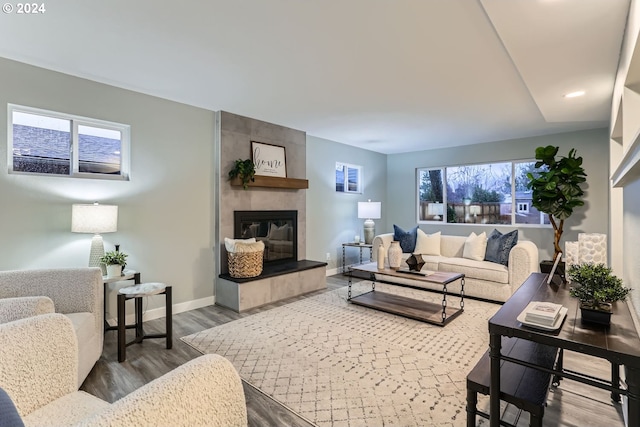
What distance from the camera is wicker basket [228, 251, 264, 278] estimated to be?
3879mm

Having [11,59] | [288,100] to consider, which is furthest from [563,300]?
[11,59]

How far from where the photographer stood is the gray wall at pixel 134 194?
274 cm

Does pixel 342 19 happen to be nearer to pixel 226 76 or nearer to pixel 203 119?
pixel 226 76

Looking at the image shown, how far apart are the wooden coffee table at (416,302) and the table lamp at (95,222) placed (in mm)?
2795

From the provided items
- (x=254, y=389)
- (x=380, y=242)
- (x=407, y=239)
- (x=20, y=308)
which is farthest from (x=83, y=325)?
(x=407, y=239)

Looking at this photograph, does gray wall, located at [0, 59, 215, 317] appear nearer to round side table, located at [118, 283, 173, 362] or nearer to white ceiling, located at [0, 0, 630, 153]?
white ceiling, located at [0, 0, 630, 153]

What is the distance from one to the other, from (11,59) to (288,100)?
8.21ft

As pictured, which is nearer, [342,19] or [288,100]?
[342,19]

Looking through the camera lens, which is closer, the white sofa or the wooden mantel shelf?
the white sofa

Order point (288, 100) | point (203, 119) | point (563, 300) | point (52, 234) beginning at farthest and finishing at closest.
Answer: point (203, 119) → point (288, 100) → point (52, 234) → point (563, 300)

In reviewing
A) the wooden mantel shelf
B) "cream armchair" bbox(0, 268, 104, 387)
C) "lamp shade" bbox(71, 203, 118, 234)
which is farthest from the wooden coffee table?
"lamp shade" bbox(71, 203, 118, 234)

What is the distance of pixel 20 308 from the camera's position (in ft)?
5.71

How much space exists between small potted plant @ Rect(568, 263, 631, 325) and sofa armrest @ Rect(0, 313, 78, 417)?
235 cm

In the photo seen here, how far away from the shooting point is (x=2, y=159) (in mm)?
2684
